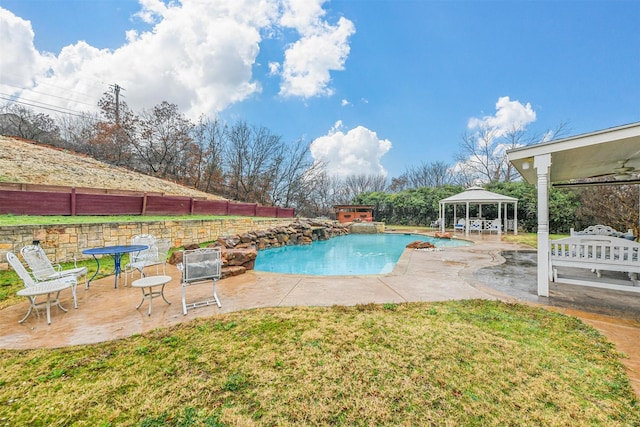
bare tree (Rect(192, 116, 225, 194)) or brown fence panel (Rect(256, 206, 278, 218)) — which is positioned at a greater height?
bare tree (Rect(192, 116, 225, 194))

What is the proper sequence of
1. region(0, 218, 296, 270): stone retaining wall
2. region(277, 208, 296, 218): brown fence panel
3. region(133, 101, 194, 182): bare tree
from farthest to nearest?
region(133, 101, 194, 182): bare tree, region(277, 208, 296, 218): brown fence panel, region(0, 218, 296, 270): stone retaining wall

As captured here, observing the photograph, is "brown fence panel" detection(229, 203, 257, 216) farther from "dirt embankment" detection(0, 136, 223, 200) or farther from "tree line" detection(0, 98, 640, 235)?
"tree line" detection(0, 98, 640, 235)

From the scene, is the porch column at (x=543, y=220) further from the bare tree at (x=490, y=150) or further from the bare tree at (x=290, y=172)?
the bare tree at (x=490, y=150)

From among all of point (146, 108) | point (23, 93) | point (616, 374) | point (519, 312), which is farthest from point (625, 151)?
point (23, 93)

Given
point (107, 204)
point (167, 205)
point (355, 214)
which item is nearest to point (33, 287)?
point (107, 204)

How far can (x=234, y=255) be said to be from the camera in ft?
19.9

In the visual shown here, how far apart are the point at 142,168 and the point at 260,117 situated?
1203 cm

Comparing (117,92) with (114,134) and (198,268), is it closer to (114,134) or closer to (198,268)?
(114,134)

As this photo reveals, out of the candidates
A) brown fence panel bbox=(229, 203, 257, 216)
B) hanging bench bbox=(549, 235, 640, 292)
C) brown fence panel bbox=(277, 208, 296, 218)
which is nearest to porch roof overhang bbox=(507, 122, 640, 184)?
hanging bench bbox=(549, 235, 640, 292)

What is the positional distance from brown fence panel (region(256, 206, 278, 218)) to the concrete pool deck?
39.5 feet

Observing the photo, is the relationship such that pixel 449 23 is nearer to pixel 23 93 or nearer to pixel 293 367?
pixel 293 367

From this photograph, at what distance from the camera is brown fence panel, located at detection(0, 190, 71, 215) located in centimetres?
746

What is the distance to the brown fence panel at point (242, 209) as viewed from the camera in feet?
51.2

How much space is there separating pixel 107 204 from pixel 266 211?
1007cm
